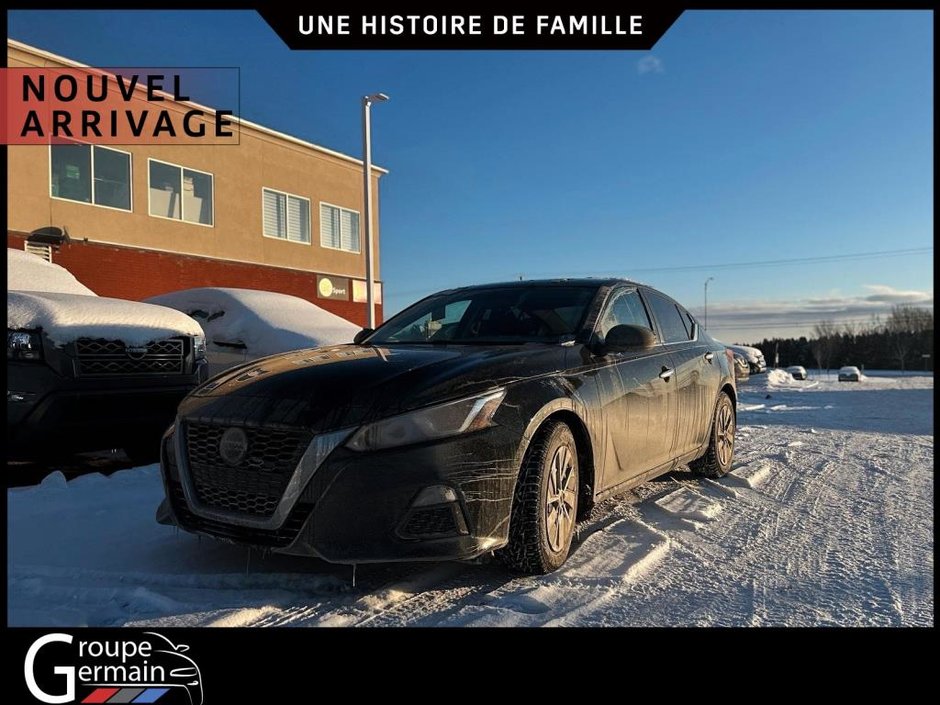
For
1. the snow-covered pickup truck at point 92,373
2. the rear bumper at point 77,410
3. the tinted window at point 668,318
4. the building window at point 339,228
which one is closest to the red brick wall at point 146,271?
the building window at point 339,228

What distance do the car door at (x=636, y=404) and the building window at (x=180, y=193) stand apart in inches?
517

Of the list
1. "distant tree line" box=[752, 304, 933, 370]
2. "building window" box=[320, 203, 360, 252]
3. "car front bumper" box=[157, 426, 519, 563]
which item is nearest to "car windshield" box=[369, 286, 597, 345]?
"car front bumper" box=[157, 426, 519, 563]

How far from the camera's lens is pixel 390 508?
8.41 ft

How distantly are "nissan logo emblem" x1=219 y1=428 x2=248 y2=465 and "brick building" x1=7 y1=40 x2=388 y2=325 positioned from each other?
35.9 ft

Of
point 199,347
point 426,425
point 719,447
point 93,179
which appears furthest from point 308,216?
point 426,425

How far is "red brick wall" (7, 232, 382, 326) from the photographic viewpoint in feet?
42.1

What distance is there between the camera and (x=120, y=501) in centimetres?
407

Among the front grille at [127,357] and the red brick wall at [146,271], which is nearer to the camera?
the front grille at [127,357]

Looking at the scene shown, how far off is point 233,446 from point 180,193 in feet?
45.8

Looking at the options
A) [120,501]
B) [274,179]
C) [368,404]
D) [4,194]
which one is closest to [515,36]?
[368,404]

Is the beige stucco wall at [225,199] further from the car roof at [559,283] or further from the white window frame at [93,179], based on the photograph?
the car roof at [559,283]

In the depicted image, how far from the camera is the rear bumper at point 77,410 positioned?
4133 millimetres
